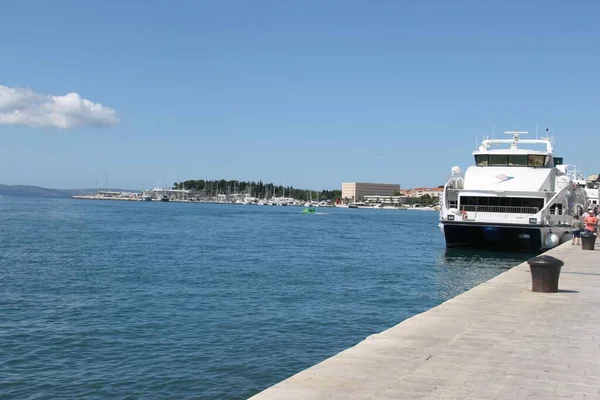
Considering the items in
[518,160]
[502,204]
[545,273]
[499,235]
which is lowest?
[499,235]

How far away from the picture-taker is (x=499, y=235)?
128 feet

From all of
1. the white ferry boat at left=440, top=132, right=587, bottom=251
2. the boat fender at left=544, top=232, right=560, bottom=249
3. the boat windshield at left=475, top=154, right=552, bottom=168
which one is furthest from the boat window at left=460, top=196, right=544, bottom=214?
the boat windshield at left=475, top=154, right=552, bottom=168

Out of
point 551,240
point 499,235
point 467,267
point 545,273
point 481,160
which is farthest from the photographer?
point 481,160

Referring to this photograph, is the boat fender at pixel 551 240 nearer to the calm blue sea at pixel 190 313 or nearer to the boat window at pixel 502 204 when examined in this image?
the boat window at pixel 502 204

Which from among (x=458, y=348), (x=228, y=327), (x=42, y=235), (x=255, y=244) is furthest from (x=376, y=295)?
(x=42, y=235)

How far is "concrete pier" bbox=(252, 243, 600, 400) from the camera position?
23.1ft

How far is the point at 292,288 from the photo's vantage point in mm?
23812

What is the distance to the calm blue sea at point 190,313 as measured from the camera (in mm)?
11891

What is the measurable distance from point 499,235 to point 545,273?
2485cm

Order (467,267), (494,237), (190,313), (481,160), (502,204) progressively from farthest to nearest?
(481,160)
(494,237)
(502,204)
(467,267)
(190,313)

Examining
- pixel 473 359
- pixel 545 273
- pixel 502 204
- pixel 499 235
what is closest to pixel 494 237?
pixel 499 235

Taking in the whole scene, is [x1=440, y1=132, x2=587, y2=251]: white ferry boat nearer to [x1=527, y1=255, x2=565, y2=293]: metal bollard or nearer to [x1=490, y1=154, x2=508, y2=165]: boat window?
[x1=490, y1=154, x2=508, y2=165]: boat window

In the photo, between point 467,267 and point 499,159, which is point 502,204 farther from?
point 467,267

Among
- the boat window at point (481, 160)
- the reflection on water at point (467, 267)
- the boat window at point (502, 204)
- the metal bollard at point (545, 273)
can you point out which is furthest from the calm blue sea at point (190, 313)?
the boat window at point (481, 160)
